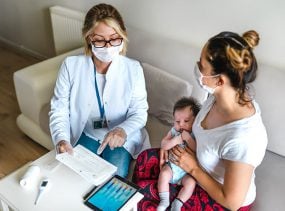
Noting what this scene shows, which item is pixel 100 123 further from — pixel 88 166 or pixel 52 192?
pixel 52 192

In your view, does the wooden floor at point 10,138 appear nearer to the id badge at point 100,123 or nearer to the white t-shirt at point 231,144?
the id badge at point 100,123

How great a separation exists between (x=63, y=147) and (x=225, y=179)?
2.32 feet

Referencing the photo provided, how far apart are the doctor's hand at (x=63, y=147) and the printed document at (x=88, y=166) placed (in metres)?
0.02

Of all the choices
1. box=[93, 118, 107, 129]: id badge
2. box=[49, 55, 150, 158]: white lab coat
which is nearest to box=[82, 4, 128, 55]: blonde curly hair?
box=[49, 55, 150, 158]: white lab coat

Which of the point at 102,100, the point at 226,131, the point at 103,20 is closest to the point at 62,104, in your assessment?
the point at 102,100

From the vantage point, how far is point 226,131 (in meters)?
1.20

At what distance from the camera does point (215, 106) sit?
1.32 m

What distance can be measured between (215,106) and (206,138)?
0.43 ft

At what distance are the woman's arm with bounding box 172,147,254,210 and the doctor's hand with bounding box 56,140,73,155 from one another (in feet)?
1.47

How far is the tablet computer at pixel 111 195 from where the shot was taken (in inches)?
49.9

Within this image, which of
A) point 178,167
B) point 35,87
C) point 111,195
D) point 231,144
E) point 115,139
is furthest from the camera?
point 35,87

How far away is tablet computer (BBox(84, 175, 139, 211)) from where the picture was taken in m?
1.27

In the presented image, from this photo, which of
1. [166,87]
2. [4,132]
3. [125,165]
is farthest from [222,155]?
[4,132]

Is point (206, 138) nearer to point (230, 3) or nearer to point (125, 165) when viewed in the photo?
point (125, 165)
